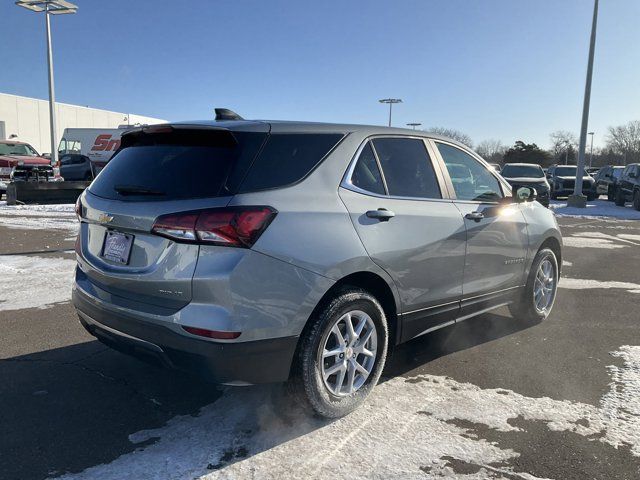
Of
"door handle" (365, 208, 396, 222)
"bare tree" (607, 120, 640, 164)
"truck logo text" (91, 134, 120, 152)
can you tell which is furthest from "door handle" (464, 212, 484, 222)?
"bare tree" (607, 120, 640, 164)

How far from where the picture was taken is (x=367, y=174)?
11.3 ft

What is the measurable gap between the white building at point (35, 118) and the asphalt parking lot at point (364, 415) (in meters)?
51.1

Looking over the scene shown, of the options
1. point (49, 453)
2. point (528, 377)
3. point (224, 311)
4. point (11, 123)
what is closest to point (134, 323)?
point (224, 311)

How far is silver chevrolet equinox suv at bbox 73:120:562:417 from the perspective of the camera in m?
→ 2.70

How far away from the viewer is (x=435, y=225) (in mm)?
3742

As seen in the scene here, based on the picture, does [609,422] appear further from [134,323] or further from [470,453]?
[134,323]

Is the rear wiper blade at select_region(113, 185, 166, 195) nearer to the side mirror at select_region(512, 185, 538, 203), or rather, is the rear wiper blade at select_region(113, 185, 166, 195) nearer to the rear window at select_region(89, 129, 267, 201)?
the rear window at select_region(89, 129, 267, 201)

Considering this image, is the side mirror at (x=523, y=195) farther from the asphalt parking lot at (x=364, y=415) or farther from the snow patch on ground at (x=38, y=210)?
the snow patch on ground at (x=38, y=210)

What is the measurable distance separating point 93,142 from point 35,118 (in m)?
31.9

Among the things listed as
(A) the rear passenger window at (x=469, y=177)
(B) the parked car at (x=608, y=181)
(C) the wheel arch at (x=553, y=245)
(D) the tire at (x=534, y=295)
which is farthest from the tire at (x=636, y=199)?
(A) the rear passenger window at (x=469, y=177)

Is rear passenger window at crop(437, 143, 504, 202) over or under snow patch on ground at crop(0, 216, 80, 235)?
over

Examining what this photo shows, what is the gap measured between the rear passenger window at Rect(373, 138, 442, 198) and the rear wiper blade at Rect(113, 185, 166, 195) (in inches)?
59.3

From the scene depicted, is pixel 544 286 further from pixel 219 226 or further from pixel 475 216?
pixel 219 226

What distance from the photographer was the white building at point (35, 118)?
2222 inches
